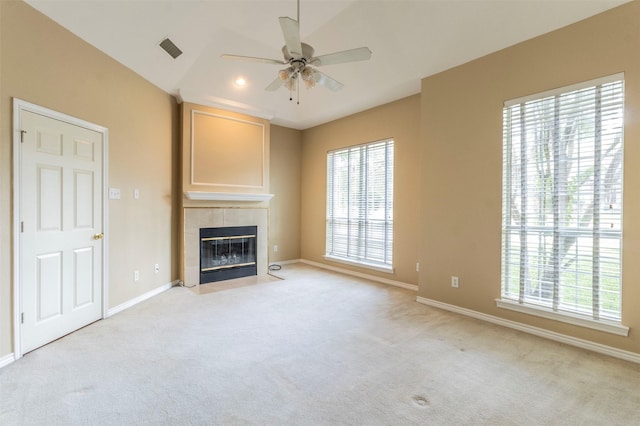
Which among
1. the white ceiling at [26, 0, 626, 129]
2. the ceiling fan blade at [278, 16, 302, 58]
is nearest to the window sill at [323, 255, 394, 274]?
the white ceiling at [26, 0, 626, 129]

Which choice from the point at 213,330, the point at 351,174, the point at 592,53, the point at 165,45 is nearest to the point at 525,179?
the point at 592,53

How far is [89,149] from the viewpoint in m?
3.13

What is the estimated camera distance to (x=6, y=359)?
2.35 metres


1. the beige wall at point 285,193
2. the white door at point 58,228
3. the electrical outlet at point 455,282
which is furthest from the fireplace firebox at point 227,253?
the electrical outlet at point 455,282

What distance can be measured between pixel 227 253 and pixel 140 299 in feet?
5.03

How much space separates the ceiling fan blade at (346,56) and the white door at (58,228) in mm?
2489

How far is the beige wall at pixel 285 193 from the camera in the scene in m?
6.23

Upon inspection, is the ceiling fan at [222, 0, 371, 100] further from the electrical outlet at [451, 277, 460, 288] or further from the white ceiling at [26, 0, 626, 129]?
the electrical outlet at [451, 277, 460, 288]

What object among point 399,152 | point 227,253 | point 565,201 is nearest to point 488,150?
point 565,201

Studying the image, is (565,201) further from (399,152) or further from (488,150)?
(399,152)

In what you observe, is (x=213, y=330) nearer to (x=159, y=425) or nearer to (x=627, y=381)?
(x=159, y=425)

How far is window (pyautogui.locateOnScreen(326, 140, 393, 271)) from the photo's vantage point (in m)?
5.02

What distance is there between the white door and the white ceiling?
110 cm

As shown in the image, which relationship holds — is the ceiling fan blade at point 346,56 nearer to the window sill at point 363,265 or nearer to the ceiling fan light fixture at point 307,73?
the ceiling fan light fixture at point 307,73
